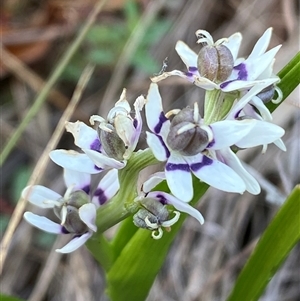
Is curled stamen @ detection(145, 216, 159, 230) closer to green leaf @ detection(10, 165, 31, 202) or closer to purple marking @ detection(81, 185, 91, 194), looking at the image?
purple marking @ detection(81, 185, 91, 194)

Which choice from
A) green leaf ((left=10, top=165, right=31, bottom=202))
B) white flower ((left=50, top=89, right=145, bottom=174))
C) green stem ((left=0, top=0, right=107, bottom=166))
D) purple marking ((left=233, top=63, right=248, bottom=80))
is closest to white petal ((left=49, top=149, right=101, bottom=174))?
white flower ((left=50, top=89, right=145, bottom=174))

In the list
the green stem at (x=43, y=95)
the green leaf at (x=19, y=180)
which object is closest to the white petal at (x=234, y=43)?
the green stem at (x=43, y=95)

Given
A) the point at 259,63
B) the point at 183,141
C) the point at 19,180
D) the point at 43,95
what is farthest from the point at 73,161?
the point at 19,180

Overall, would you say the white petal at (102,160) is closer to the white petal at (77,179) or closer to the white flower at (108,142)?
the white flower at (108,142)

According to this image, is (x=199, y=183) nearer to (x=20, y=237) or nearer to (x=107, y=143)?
(x=107, y=143)

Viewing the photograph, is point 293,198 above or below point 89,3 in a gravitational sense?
below

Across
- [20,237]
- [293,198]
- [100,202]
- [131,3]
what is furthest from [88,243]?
[131,3]
